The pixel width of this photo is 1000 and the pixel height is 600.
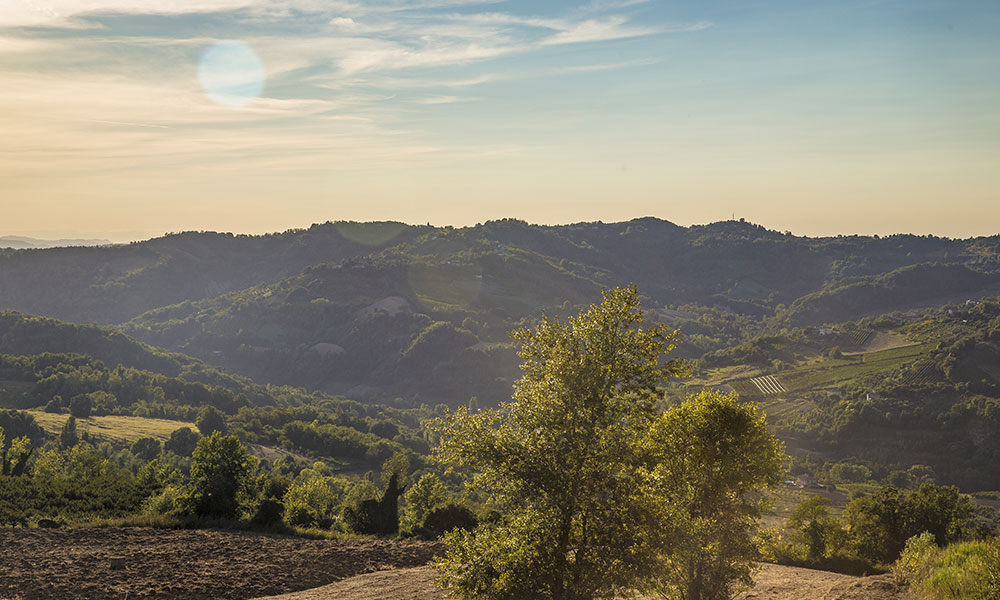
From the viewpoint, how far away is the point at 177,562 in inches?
1548

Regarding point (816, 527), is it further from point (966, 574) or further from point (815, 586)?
point (966, 574)

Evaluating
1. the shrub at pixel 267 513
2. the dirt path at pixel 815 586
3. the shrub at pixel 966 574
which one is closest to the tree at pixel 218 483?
the shrub at pixel 267 513

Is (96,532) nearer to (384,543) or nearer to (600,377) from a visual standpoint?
(384,543)

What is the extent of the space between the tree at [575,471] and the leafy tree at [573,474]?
33 mm

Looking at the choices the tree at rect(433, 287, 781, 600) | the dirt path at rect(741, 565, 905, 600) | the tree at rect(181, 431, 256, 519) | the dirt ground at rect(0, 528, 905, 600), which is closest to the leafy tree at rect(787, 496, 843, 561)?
the dirt path at rect(741, 565, 905, 600)

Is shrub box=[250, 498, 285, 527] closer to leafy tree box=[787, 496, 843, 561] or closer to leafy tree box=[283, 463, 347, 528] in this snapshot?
leafy tree box=[283, 463, 347, 528]

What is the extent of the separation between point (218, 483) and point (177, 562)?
1704 cm

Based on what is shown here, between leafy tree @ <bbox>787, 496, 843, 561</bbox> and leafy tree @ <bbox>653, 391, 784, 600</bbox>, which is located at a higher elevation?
leafy tree @ <bbox>653, 391, 784, 600</bbox>

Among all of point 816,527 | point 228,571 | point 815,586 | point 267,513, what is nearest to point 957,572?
point 815,586

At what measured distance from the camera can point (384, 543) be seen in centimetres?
4938

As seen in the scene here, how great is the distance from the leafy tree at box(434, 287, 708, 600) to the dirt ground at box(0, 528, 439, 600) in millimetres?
22897

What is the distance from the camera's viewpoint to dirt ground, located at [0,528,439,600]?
34.3 meters

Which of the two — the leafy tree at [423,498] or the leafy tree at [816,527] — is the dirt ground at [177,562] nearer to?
the leafy tree at [423,498]

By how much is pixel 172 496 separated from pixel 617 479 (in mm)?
50325
